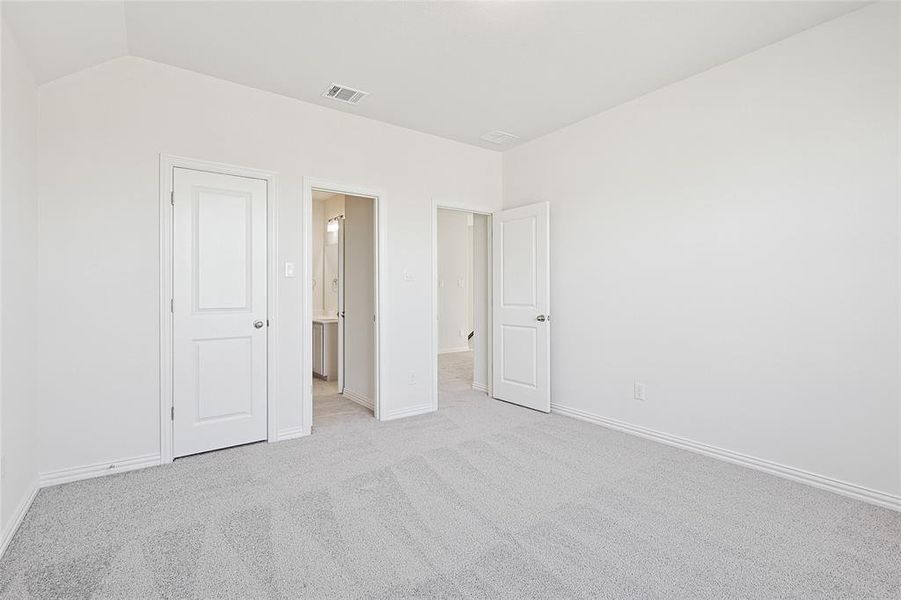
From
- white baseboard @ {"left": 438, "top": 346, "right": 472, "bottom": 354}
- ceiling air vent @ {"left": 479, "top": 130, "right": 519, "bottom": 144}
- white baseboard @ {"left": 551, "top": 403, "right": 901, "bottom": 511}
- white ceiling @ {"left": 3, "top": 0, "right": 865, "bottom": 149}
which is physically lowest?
white baseboard @ {"left": 551, "top": 403, "right": 901, "bottom": 511}

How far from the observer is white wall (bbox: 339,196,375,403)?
4.28 meters

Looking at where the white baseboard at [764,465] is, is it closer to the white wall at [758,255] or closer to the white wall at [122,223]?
the white wall at [758,255]

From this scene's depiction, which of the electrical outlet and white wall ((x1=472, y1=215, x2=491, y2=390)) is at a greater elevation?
white wall ((x1=472, y1=215, x2=491, y2=390))

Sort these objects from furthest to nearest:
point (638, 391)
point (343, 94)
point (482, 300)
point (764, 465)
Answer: point (482, 300) → point (638, 391) → point (343, 94) → point (764, 465)

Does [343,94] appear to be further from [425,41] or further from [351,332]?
[351,332]

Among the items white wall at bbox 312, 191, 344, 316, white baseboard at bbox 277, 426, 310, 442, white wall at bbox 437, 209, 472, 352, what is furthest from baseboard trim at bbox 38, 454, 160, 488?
white wall at bbox 437, 209, 472, 352

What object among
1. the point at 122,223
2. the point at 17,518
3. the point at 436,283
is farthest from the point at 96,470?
the point at 436,283

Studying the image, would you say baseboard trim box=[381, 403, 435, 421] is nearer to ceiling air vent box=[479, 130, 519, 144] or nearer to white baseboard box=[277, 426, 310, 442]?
white baseboard box=[277, 426, 310, 442]

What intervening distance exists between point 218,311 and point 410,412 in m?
1.91

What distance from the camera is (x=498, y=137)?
4.32m

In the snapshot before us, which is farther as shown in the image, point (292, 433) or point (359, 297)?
point (359, 297)

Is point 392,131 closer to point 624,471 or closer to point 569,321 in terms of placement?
point 569,321

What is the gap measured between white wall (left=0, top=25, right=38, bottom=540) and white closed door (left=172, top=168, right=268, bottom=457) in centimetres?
71

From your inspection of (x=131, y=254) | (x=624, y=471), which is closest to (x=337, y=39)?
(x=131, y=254)
